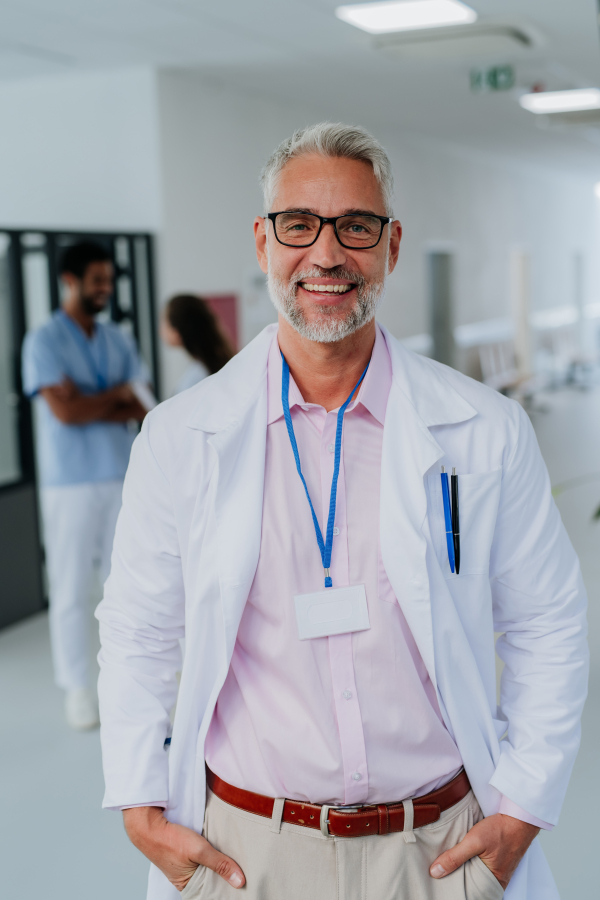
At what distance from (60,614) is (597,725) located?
216cm

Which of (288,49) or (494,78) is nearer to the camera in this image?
(288,49)

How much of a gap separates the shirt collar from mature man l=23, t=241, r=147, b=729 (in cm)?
231

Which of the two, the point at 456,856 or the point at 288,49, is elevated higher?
the point at 288,49

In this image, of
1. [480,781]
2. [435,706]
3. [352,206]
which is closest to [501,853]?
[480,781]

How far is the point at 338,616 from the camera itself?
4.15 ft

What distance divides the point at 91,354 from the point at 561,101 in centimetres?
523

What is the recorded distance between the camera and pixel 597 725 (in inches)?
135

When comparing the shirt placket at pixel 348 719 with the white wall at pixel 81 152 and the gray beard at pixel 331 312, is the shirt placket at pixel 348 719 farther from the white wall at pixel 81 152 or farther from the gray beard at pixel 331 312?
the white wall at pixel 81 152

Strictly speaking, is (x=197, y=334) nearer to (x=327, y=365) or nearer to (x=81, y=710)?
(x=81, y=710)

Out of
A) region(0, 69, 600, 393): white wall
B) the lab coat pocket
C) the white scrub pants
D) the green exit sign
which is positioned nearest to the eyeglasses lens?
the lab coat pocket

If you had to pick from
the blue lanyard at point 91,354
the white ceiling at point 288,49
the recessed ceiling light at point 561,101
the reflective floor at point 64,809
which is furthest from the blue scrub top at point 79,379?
the recessed ceiling light at point 561,101

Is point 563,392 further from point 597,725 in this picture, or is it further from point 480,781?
point 480,781

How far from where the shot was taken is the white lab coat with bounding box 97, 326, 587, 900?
4.27 ft

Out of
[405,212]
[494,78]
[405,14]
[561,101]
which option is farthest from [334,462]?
[405,212]
